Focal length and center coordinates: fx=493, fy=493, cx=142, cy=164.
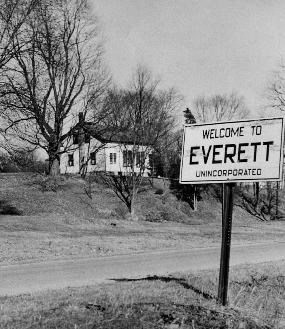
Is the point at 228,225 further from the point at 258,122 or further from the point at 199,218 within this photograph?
the point at 199,218

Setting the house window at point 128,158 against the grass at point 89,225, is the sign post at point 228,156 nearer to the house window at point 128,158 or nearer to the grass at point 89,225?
the grass at point 89,225

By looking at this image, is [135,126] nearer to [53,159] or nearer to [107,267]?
[53,159]

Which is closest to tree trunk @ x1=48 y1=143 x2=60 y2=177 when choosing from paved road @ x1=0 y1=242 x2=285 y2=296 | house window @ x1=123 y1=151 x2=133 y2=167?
house window @ x1=123 y1=151 x2=133 y2=167

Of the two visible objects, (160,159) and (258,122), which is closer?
(258,122)

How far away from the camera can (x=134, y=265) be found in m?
12.4

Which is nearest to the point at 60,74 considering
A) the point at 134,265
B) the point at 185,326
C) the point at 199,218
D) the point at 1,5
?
the point at 199,218

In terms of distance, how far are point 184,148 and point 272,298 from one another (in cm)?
267

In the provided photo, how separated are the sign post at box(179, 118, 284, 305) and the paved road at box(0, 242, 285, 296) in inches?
146

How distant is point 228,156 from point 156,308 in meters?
2.19

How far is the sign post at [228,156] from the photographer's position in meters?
6.10


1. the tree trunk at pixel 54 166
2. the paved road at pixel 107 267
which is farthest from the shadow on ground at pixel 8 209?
the paved road at pixel 107 267

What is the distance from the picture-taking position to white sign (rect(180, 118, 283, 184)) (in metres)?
6.09

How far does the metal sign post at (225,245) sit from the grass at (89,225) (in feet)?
27.0

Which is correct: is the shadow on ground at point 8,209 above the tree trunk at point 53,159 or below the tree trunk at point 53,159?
below
